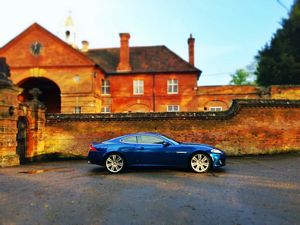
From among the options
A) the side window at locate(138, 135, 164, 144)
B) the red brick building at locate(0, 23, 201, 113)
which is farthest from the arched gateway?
the side window at locate(138, 135, 164, 144)

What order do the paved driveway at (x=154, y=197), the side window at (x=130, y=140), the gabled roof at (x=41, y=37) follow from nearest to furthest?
the paved driveway at (x=154, y=197) < the side window at (x=130, y=140) < the gabled roof at (x=41, y=37)

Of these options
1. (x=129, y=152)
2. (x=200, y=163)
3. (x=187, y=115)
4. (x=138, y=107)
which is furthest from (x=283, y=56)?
(x=129, y=152)

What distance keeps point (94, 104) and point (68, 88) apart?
9.84ft

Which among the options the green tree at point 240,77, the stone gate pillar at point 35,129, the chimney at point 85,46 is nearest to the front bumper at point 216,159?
the stone gate pillar at point 35,129

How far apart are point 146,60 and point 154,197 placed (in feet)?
95.1

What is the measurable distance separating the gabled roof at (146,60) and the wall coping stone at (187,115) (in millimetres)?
16728

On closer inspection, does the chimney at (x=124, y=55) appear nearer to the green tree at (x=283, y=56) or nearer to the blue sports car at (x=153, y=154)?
the green tree at (x=283, y=56)

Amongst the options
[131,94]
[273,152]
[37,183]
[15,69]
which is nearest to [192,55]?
[131,94]

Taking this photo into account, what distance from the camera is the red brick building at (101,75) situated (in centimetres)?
2961

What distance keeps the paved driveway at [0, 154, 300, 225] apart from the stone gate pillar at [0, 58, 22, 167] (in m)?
2.73

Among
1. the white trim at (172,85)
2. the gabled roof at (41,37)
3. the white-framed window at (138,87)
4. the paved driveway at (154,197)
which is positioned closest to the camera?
the paved driveway at (154,197)

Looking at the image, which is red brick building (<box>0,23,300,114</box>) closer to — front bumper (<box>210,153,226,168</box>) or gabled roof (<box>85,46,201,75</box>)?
gabled roof (<box>85,46,201,75</box>)

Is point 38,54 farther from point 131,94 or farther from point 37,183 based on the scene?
point 37,183

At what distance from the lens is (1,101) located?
41.6 ft
